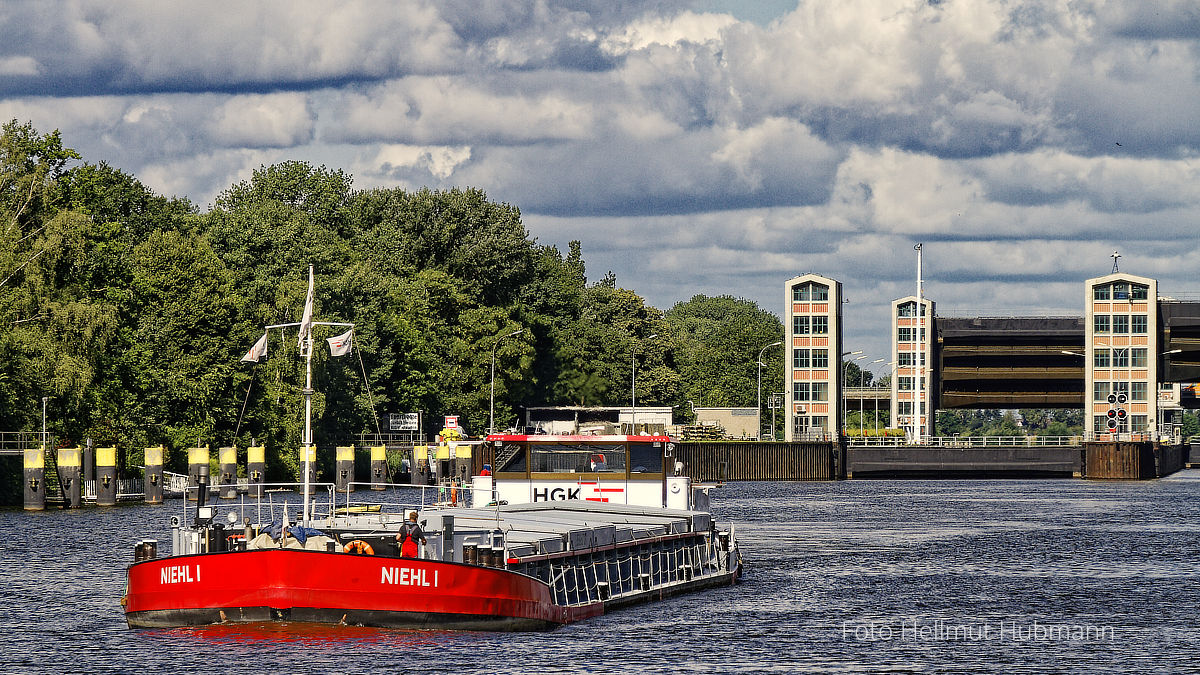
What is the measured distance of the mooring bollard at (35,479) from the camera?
77750mm

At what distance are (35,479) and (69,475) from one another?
230cm

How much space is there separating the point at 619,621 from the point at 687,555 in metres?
7.81

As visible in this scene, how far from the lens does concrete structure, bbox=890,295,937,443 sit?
16712 cm

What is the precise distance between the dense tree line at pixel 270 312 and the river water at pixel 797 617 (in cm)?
1432

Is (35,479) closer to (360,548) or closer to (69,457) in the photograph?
(69,457)

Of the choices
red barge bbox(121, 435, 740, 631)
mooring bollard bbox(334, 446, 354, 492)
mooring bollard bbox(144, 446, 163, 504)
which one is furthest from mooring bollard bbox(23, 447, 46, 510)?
red barge bbox(121, 435, 740, 631)

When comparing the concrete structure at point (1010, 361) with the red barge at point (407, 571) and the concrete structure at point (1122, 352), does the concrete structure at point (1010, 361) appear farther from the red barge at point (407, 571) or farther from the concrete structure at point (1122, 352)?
the red barge at point (407, 571)

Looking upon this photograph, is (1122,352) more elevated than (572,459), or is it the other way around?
(1122,352)

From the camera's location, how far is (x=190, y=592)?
32.2 meters

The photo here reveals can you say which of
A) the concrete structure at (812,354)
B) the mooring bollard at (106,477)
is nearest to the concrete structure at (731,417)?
the concrete structure at (812,354)

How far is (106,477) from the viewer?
81750 mm

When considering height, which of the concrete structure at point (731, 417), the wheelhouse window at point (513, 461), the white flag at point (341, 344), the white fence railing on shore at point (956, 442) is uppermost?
the white flag at point (341, 344)

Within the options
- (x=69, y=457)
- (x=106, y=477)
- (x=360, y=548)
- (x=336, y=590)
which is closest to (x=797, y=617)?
(x=360, y=548)

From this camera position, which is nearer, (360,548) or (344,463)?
(360,548)
